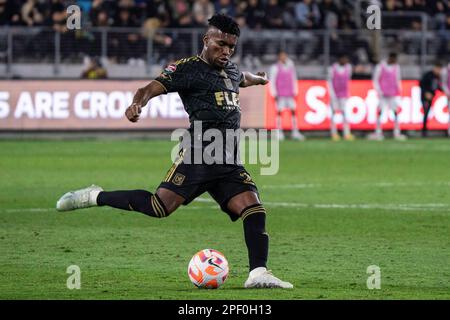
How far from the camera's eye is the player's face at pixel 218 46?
9.27m

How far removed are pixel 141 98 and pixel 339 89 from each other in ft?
65.3

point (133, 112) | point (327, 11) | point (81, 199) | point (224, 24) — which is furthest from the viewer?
point (327, 11)

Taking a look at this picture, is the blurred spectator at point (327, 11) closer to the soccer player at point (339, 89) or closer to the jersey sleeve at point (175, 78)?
the soccer player at point (339, 89)

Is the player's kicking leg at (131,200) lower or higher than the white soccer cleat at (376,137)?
higher

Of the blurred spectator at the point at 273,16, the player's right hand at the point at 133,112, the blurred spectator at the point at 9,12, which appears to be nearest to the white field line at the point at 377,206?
the player's right hand at the point at 133,112

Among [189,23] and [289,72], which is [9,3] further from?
[289,72]

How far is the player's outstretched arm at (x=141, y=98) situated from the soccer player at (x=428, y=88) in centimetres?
2019

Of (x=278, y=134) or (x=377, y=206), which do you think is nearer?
(x=377, y=206)

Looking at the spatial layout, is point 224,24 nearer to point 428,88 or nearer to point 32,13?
point 428,88

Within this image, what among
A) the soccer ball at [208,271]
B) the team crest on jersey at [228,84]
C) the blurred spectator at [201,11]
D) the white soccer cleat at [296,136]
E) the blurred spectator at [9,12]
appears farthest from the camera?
the blurred spectator at [201,11]

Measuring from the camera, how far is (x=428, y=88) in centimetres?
2873

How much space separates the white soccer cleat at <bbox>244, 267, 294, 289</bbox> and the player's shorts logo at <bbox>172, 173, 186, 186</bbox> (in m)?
0.94

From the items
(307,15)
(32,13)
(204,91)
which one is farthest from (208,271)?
(307,15)
